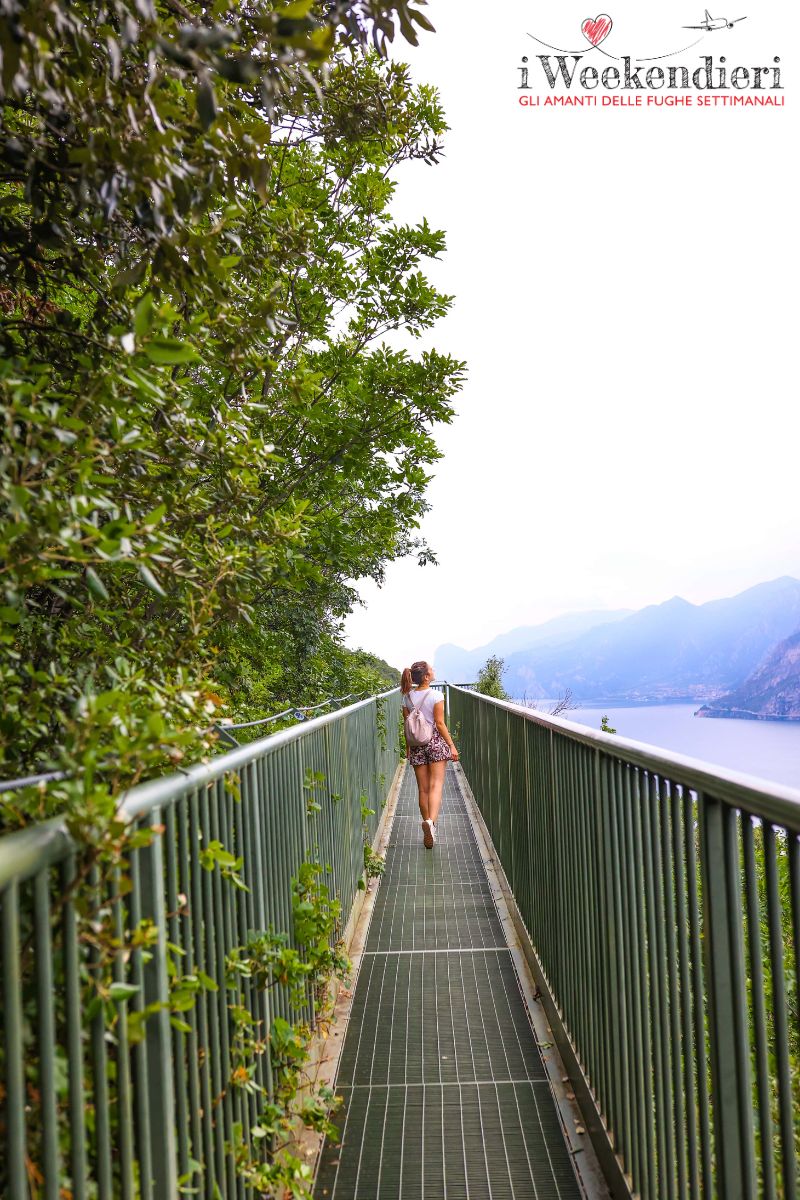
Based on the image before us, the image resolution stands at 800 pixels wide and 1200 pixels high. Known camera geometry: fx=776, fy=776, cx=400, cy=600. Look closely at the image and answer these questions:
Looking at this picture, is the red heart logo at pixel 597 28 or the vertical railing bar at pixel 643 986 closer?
the vertical railing bar at pixel 643 986

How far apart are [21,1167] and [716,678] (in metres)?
33.3

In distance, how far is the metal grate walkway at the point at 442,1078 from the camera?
2840mm

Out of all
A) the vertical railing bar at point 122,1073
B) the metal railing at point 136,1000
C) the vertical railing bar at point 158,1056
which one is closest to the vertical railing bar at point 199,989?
the metal railing at point 136,1000

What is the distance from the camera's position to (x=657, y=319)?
230 ft

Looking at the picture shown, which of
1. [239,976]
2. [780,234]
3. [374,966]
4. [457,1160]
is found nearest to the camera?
[239,976]

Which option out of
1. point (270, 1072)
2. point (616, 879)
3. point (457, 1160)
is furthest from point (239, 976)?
point (457, 1160)

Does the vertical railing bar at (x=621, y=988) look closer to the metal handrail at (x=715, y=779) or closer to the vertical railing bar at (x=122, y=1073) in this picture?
the metal handrail at (x=715, y=779)

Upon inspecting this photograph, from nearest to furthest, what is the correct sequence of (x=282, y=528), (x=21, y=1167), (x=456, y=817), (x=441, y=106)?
1. (x=21, y=1167)
2. (x=282, y=528)
3. (x=441, y=106)
4. (x=456, y=817)

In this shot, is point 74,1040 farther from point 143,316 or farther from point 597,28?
point 597,28

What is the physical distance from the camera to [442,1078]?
11.6ft

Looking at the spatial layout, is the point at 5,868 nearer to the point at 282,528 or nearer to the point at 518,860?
A: the point at 282,528

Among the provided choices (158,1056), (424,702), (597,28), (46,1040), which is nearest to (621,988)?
(158,1056)

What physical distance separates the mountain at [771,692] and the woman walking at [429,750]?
10226 millimetres

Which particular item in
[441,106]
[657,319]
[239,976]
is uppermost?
[657,319]
